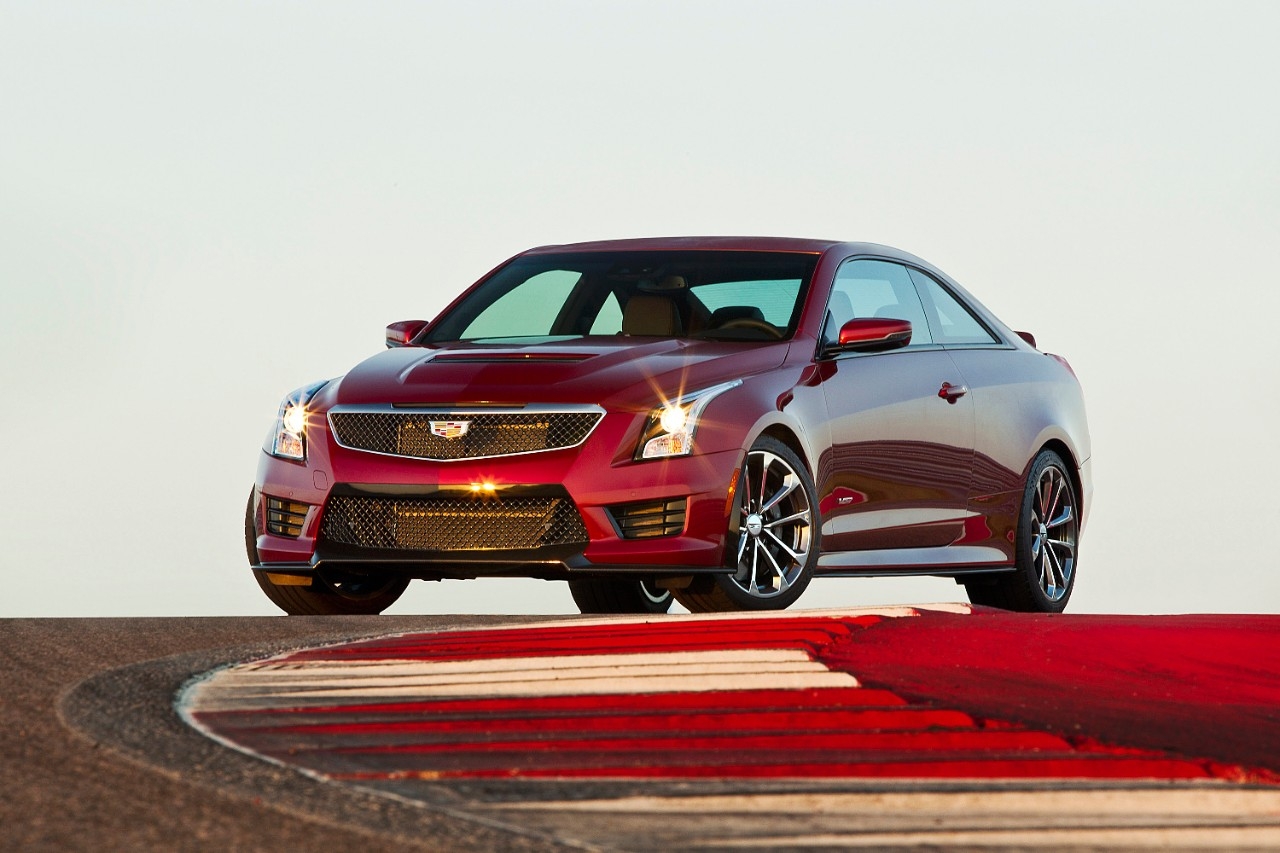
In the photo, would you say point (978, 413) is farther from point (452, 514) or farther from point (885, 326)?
point (452, 514)

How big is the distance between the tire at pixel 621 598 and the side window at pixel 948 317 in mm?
2110

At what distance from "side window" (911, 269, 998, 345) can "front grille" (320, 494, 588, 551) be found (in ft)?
10.5

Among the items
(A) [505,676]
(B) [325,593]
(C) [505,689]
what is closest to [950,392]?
(B) [325,593]

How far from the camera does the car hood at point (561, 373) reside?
29.7ft

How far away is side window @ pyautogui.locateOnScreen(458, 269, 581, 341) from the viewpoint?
10.8 meters

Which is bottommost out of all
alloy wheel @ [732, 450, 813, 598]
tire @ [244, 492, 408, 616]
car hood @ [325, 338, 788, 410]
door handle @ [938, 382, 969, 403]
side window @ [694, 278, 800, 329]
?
tire @ [244, 492, 408, 616]

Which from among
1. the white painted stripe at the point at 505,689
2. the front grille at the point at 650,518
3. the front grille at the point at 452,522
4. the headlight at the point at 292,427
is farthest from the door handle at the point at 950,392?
the white painted stripe at the point at 505,689

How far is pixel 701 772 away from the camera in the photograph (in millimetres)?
4883

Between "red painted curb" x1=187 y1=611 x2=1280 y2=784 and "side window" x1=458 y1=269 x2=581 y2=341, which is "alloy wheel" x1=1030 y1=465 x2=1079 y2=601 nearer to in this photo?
"side window" x1=458 y1=269 x2=581 y2=341

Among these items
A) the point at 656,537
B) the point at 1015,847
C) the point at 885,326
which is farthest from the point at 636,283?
the point at 1015,847

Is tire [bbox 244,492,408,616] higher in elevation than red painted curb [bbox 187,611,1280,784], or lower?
lower

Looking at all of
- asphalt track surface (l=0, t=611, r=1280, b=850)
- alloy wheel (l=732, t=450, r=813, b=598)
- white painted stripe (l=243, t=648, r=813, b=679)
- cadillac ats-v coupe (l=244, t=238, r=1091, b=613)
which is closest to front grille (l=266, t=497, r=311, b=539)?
cadillac ats-v coupe (l=244, t=238, r=1091, b=613)

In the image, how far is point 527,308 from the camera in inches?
433

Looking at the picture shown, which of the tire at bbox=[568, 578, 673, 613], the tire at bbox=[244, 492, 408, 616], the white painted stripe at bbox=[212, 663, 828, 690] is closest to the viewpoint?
the white painted stripe at bbox=[212, 663, 828, 690]
